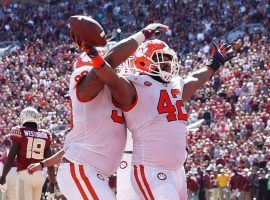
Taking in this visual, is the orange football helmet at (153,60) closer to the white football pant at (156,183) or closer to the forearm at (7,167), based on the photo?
the white football pant at (156,183)

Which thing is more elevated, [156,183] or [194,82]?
[194,82]

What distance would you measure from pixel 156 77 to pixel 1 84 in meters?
24.4

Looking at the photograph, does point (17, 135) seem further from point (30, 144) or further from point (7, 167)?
point (7, 167)

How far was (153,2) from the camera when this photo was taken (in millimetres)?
34594

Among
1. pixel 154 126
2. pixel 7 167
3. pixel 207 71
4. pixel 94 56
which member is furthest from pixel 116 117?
pixel 7 167

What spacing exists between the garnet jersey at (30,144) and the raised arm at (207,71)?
371cm

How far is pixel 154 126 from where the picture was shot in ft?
23.5

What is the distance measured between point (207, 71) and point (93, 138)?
160 centimetres

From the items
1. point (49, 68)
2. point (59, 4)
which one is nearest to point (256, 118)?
point (49, 68)

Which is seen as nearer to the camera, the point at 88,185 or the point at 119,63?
the point at 119,63

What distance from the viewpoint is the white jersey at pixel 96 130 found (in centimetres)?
702

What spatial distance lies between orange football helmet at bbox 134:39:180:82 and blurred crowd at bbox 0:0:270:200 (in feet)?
25.4

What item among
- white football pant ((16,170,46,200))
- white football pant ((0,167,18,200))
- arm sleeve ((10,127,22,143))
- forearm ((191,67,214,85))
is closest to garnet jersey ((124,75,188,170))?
forearm ((191,67,214,85))

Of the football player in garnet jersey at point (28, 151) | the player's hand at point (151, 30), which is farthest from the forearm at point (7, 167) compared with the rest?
the player's hand at point (151, 30)
